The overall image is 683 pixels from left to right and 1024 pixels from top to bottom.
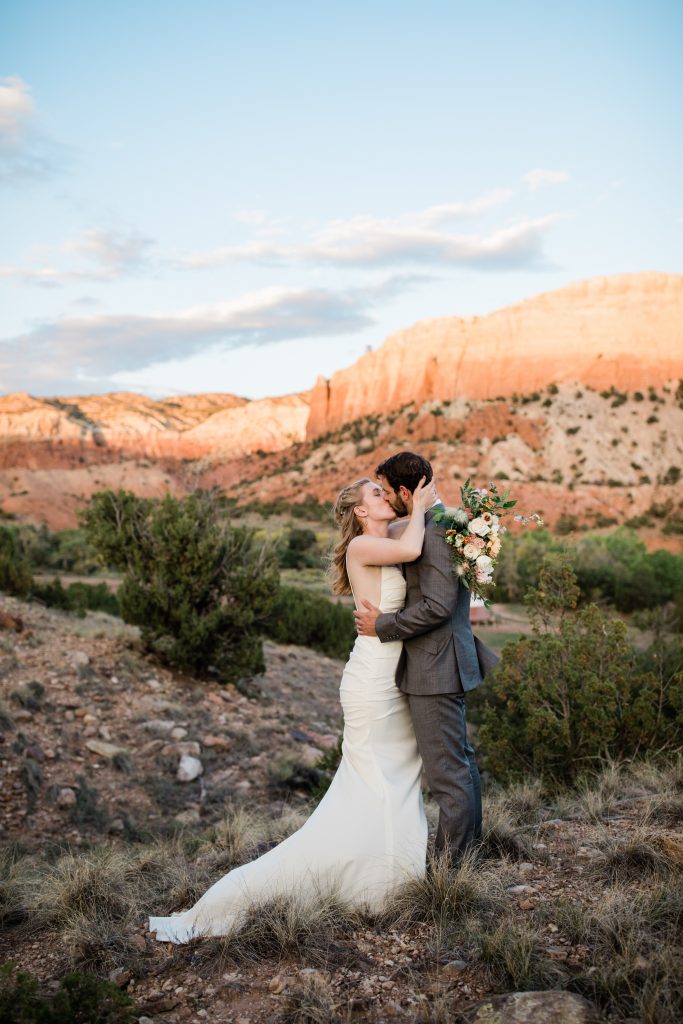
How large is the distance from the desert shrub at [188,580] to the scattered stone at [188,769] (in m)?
2.25

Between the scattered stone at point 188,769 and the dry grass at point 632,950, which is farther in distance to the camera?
the scattered stone at point 188,769

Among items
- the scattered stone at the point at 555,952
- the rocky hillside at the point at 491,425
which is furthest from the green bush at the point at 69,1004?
the rocky hillside at the point at 491,425

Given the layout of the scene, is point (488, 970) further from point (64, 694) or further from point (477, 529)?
point (64, 694)

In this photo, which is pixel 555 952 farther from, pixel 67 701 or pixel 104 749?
pixel 67 701

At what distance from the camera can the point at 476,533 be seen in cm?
375

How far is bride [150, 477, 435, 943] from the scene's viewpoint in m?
3.60

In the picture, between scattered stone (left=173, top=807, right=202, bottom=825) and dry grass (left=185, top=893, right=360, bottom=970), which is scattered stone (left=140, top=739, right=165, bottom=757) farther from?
dry grass (left=185, top=893, right=360, bottom=970)

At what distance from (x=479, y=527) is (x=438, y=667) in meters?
0.76

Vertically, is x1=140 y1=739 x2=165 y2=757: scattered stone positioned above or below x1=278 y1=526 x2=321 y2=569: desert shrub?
above

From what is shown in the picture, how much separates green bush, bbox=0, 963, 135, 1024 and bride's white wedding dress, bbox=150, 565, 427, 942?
81cm

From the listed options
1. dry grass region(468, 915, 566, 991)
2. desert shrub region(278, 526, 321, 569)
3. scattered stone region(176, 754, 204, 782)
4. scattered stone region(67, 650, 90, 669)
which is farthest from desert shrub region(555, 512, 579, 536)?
dry grass region(468, 915, 566, 991)

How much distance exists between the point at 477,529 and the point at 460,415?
7117 centimetres

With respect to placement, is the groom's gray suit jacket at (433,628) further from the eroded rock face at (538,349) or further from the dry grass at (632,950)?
the eroded rock face at (538,349)

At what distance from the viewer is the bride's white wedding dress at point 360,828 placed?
11.8ft
